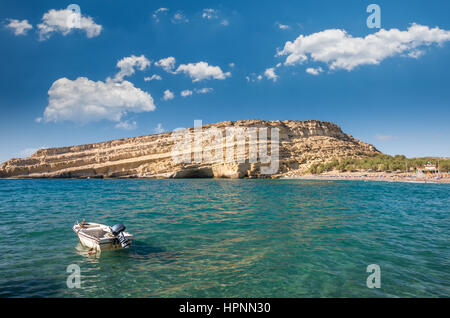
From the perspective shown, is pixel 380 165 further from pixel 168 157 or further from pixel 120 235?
pixel 120 235

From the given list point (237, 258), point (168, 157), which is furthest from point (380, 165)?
point (237, 258)

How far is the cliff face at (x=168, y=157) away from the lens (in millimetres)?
85812

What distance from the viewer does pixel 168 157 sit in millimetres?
97125

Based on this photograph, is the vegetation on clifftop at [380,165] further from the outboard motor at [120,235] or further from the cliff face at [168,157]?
the outboard motor at [120,235]

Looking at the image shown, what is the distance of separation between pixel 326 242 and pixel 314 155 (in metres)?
90.7

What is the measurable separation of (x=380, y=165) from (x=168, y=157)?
71655 mm

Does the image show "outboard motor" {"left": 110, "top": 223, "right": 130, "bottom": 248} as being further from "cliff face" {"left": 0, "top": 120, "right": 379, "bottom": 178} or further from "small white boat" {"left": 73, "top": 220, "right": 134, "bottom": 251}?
"cliff face" {"left": 0, "top": 120, "right": 379, "bottom": 178}

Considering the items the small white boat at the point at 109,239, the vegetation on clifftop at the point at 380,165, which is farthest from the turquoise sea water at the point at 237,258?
the vegetation on clifftop at the point at 380,165

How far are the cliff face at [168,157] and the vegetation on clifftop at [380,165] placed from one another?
24.1 feet

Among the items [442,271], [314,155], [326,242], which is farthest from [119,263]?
[314,155]

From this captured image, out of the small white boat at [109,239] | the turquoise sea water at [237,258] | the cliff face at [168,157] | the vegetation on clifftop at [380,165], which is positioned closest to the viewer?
the turquoise sea water at [237,258]

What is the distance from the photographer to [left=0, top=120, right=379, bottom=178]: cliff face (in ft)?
282
